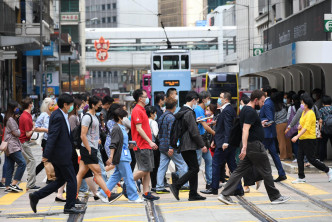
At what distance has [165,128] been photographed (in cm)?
1233

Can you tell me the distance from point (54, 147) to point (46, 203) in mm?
2118

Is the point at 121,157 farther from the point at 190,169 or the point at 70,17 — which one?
the point at 70,17

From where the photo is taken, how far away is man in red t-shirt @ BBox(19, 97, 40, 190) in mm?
13852

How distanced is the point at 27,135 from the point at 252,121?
506cm

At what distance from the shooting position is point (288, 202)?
11258mm

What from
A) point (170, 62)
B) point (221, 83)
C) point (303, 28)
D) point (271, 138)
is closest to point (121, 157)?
point (271, 138)

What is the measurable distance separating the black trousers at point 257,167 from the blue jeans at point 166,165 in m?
1.61

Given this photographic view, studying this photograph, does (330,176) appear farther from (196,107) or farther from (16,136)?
(16,136)

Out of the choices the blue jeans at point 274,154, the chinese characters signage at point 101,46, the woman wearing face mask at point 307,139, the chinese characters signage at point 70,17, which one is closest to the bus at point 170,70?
the blue jeans at point 274,154

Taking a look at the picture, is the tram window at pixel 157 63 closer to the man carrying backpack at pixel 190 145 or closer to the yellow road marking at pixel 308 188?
the yellow road marking at pixel 308 188

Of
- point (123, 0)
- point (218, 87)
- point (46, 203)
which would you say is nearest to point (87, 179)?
point (46, 203)

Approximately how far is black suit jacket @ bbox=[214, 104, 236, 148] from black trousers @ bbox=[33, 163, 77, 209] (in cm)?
307

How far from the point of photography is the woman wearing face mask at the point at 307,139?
13672mm

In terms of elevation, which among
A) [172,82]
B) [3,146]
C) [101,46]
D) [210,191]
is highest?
[101,46]
